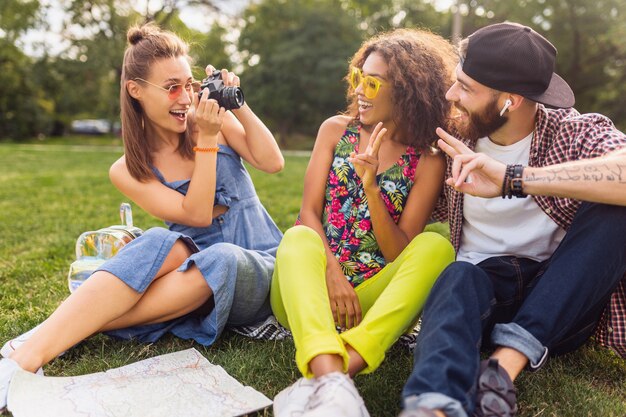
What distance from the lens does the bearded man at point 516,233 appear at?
6.16 ft

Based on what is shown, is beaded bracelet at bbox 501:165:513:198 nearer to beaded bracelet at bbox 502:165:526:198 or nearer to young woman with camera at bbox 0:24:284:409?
beaded bracelet at bbox 502:165:526:198

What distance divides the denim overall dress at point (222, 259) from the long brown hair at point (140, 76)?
4.7 inches

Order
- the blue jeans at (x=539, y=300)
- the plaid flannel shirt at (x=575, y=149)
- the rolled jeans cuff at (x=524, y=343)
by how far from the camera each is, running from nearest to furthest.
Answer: the blue jeans at (x=539, y=300)
the rolled jeans cuff at (x=524, y=343)
the plaid flannel shirt at (x=575, y=149)

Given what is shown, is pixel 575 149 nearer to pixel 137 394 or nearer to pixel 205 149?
pixel 205 149

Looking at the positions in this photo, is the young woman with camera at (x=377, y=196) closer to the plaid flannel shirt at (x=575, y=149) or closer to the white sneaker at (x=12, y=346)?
the plaid flannel shirt at (x=575, y=149)

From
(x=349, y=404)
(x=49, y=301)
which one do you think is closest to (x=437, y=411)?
(x=349, y=404)

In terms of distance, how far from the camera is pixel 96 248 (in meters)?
3.27

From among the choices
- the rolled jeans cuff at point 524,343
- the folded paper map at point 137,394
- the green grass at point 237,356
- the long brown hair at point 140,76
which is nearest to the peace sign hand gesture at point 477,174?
the rolled jeans cuff at point 524,343

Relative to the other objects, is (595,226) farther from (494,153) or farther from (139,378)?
(139,378)

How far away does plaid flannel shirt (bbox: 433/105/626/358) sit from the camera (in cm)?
240

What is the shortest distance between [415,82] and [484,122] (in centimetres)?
42

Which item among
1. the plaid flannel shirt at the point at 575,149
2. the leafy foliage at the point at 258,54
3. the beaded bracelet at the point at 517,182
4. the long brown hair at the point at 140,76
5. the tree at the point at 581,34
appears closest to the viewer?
the beaded bracelet at the point at 517,182

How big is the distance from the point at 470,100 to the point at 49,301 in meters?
2.52

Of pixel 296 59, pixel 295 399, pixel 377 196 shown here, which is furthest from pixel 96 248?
pixel 296 59
